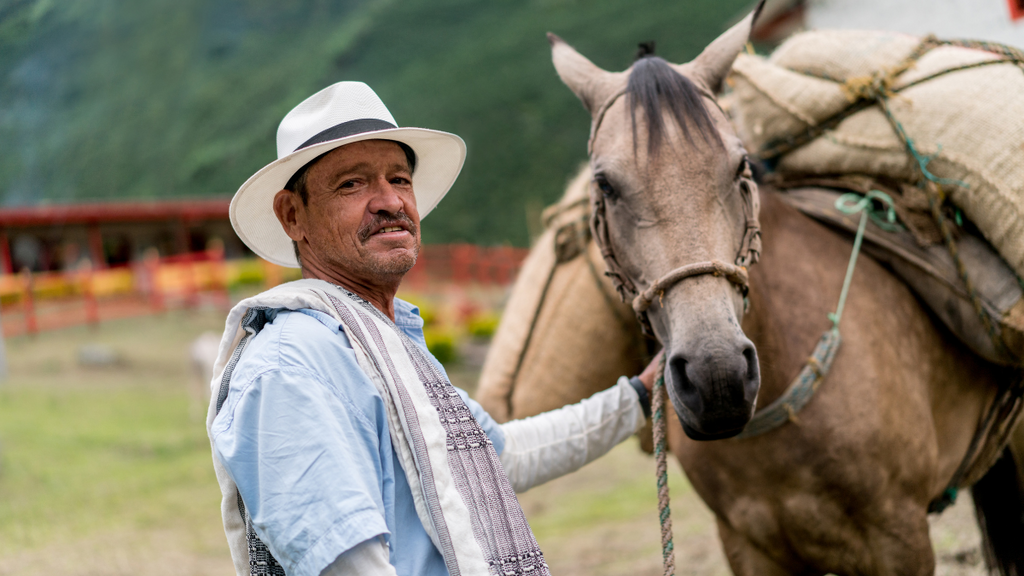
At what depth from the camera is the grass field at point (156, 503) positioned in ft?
15.9

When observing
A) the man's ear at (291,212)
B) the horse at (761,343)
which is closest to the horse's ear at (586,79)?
the horse at (761,343)

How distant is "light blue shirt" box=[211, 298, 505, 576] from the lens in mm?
1254

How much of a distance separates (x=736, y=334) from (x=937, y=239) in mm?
1229

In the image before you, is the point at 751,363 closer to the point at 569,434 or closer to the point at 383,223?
the point at 569,434

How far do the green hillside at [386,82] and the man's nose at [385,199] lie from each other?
28985 mm

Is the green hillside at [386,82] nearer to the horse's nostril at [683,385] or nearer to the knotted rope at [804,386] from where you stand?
the knotted rope at [804,386]

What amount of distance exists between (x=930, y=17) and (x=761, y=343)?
716cm

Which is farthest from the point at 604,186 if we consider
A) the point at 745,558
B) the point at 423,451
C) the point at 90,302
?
the point at 90,302

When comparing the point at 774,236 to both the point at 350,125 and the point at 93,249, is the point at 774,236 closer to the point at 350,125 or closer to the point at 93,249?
the point at 350,125

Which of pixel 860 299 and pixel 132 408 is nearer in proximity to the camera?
pixel 860 299

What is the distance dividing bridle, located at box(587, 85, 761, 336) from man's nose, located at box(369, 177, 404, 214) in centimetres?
67

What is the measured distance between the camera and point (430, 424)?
1.44 metres

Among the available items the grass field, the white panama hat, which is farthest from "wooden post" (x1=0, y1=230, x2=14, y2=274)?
the white panama hat

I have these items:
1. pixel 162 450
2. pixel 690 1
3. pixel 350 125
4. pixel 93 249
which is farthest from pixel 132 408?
pixel 690 1
